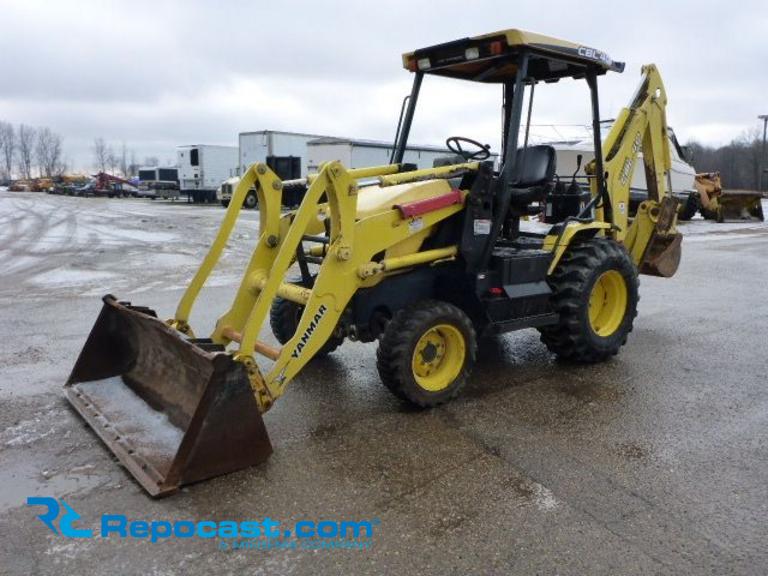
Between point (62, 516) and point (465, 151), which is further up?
point (465, 151)

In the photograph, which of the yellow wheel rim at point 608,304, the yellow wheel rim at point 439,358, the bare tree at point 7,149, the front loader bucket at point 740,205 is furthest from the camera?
the bare tree at point 7,149

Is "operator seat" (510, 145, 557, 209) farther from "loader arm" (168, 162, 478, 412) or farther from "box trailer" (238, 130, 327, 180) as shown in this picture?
"box trailer" (238, 130, 327, 180)

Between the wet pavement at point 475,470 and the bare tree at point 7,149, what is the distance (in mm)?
123701

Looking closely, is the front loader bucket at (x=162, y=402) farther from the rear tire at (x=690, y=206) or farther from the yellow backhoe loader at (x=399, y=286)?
the rear tire at (x=690, y=206)

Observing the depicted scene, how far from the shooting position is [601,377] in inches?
203

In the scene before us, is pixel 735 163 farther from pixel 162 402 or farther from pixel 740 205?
pixel 162 402

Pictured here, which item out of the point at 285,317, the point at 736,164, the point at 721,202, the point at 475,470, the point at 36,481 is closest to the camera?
the point at 36,481

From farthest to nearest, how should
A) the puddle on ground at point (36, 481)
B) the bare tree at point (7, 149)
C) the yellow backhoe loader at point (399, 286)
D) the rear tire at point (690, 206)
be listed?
the bare tree at point (7, 149) → the rear tire at point (690, 206) → the yellow backhoe loader at point (399, 286) → the puddle on ground at point (36, 481)

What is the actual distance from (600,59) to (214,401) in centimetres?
422

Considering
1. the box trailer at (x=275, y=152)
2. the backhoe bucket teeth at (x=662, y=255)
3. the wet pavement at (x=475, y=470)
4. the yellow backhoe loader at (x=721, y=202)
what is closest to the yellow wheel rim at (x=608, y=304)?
the wet pavement at (x=475, y=470)

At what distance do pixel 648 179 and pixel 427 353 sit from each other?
152 inches

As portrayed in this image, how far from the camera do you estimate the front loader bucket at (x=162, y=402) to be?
3252 millimetres

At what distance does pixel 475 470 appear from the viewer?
11.6 feet

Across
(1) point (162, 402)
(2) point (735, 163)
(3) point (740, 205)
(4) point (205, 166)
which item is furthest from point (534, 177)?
(2) point (735, 163)
